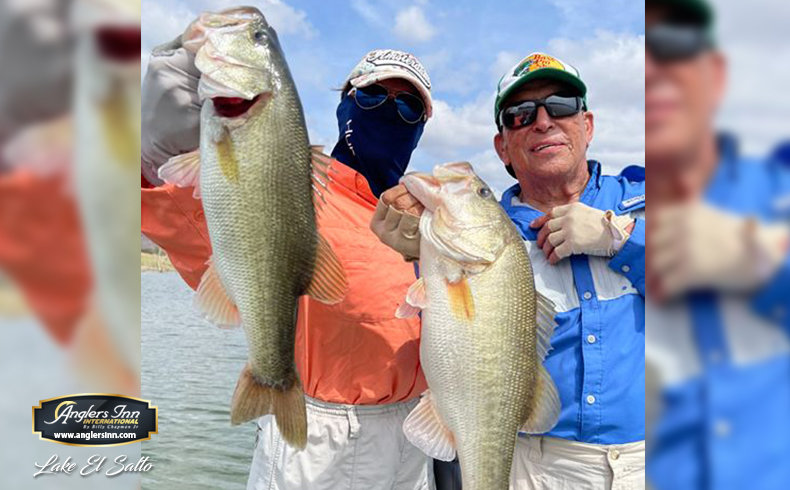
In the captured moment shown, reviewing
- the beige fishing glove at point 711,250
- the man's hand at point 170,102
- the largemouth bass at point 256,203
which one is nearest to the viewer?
the beige fishing glove at point 711,250

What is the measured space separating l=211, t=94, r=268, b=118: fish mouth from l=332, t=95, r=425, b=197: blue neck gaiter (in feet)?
4.44

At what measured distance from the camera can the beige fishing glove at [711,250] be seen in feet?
2.27

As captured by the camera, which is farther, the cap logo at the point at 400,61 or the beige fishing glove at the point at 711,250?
the cap logo at the point at 400,61

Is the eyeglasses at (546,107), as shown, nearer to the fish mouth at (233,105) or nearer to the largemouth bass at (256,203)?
the largemouth bass at (256,203)

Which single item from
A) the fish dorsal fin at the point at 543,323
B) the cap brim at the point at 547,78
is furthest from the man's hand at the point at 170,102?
the cap brim at the point at 547,78

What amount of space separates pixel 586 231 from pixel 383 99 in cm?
134

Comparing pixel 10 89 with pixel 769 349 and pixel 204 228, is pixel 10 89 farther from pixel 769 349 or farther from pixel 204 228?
pixel 769 349

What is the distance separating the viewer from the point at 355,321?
8.49 feet

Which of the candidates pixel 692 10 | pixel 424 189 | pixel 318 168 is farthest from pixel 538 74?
pixel 692 10

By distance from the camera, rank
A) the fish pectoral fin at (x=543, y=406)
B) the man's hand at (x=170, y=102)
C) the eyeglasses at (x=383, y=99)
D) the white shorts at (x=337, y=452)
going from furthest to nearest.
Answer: the eyeglasses at (x=383, y=99), the white shorts at (x=337, y=452), the fish pectoral fin at (x=543, y=406), the man's hand at (x=170, y=102)

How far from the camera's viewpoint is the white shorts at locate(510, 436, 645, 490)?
8.71ft

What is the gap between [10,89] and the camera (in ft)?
5.91

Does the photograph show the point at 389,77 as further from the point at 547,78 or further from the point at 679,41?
the point at 679,41

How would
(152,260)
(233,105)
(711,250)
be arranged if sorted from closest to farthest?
(711,250), (233,105), (152,260)
